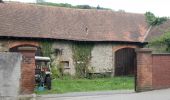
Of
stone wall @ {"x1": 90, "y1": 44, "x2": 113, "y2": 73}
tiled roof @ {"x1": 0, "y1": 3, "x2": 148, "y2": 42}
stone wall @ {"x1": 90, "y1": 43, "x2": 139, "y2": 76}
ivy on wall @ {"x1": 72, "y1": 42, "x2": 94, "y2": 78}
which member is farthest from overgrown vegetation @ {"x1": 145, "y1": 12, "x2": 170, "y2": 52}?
ivy on wall @ {"x1": 72, "y1": 42, "x2": 94, "y2": 78}

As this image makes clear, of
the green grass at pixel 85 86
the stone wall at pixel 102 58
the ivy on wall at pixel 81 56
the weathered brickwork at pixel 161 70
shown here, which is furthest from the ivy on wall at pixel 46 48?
the weathered brickwork at pixel 161 70

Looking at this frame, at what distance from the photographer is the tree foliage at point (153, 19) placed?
117ft

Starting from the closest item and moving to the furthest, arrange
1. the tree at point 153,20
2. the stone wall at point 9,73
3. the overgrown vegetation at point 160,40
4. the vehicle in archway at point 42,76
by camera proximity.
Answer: the stone wall at point 9,73 < the vehicle in archway at point 42,76 < the overgrown vegetation at point 160,40 < the tree at point 153,20

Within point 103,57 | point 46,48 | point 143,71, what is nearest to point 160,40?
point 103,57

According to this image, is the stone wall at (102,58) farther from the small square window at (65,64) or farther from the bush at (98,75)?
the small square window at (65,64)

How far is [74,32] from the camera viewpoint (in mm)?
32344

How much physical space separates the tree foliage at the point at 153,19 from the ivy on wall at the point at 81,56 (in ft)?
21.2

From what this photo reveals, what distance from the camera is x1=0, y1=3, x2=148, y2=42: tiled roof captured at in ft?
101

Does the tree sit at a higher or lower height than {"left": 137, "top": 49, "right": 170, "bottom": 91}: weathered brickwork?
higher

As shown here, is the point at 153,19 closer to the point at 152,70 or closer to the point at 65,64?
the point at 65,64

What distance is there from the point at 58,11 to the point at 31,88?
17.6 m

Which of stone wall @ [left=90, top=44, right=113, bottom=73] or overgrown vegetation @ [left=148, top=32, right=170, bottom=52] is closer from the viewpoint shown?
overgrown vegetation @ [left=148, top=32, right=170, bottom=52]

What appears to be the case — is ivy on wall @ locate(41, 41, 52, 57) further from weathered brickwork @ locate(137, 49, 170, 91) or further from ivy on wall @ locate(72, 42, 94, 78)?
weathered brickwork @ locate(137, 49, 170, 91)

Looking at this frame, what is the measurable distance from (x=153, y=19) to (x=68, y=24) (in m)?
7.76
